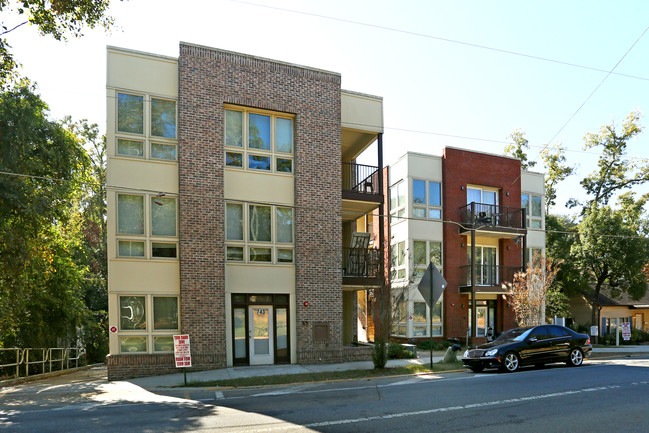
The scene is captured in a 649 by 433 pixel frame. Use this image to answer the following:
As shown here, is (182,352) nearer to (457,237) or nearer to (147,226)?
(147,226)

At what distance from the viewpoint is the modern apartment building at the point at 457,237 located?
25.0 m

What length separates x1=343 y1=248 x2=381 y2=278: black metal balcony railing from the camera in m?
19.2

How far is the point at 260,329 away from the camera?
17094 mm

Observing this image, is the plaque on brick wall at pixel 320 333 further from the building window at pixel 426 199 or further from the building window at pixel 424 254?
the building window at pixel 426 199

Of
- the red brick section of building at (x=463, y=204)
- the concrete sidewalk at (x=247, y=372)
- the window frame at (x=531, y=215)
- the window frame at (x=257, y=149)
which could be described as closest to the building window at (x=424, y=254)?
the red brick section of building at (x=463, y=204)

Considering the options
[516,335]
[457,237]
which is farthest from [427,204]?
[516,335]

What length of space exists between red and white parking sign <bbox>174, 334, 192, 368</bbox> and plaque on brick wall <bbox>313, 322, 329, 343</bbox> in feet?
17.5

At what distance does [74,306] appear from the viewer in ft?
68.4

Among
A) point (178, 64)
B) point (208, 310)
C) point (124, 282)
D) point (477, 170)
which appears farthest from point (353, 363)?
point (477, 170)

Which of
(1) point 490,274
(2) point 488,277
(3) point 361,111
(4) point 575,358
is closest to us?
(4) point 575,358

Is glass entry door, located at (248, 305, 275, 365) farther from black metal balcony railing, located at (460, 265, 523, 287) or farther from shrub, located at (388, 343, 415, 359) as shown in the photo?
black metal balcony railing, located at (460, 265, 523, 287)

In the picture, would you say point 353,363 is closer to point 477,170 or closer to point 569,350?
point 569,350

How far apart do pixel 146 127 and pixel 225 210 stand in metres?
3.59

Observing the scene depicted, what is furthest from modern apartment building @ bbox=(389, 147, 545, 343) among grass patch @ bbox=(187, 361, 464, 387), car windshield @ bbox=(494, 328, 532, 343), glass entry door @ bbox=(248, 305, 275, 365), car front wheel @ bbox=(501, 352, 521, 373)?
car front wheel @ bbox=(501, 352, 521, 373)
